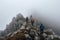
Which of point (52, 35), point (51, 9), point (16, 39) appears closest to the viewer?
point (16, 39)

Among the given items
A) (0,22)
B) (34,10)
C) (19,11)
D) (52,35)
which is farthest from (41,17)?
(0,22)

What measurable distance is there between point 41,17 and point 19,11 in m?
0.31

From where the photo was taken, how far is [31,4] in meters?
2.07

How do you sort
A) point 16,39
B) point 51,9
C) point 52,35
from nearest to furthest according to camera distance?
1. point 16,39
2. point 52,35
3. point 51,9

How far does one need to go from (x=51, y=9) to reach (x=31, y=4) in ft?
0.90

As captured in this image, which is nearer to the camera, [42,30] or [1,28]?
[42,30]

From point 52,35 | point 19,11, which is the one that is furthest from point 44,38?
point 19,11

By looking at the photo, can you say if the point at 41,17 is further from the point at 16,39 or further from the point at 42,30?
the point at 16,39

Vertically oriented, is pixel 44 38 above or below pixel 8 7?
below

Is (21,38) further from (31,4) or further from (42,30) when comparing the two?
(31,4)

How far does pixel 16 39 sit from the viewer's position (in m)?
1.54

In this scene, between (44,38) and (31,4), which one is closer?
(44,38)

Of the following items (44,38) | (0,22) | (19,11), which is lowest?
(44,38)

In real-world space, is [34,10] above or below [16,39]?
above
